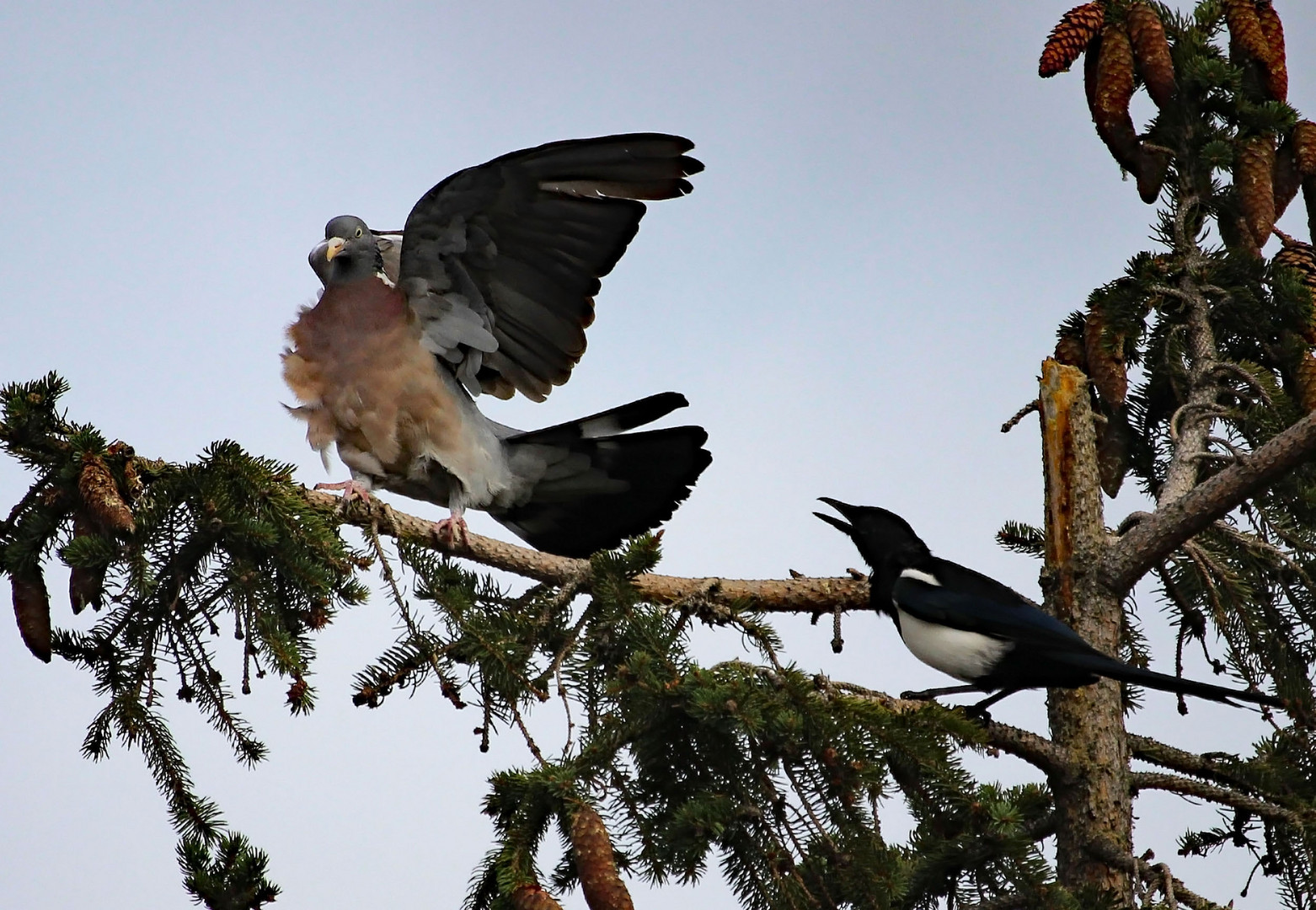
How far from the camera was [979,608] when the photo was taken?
339 centimetres

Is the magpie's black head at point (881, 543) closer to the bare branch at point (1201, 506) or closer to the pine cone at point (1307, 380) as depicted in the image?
the bare branch at point (1201, 506)

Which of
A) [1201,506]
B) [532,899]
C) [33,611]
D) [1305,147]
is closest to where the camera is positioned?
[532,899]

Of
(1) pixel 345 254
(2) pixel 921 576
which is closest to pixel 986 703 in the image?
(2) pixel 921 576

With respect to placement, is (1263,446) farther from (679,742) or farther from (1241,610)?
(679,742)

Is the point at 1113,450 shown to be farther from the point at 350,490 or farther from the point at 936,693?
the point at 350,490

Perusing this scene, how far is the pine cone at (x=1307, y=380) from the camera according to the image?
4.17 metres

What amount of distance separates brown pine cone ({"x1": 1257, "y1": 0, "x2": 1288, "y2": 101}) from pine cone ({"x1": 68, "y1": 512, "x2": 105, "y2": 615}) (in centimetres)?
427

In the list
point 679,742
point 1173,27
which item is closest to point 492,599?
point 679,742

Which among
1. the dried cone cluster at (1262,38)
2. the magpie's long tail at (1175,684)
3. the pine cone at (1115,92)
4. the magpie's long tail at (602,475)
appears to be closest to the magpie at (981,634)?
the magpie's long tail at (1175,684)

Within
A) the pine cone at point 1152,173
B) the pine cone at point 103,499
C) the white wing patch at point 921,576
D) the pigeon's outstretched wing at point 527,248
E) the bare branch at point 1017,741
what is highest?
the pigeon's outstretched wing at point 527,248

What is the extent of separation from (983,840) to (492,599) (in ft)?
4.39

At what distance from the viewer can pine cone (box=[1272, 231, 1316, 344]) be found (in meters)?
4.21

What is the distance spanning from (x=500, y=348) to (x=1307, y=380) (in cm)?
284

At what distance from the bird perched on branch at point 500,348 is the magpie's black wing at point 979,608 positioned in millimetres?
996
